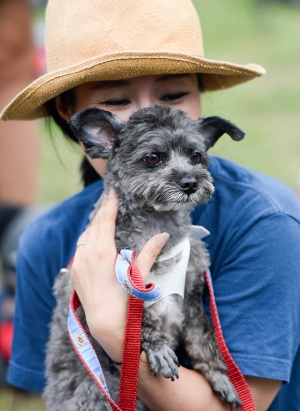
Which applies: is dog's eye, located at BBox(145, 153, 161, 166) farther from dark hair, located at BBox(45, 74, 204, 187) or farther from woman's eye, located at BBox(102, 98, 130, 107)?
dark hair, located at BBox(45, 74, 204, 187)

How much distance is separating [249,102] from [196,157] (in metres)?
8.83

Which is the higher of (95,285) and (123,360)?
(95,285)

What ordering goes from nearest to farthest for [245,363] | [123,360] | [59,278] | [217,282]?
[123,360] < [245,363] < [217,282] < [59,278]

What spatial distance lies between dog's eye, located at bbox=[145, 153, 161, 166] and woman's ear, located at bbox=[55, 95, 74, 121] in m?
0.69

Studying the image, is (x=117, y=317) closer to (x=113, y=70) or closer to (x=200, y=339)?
(x=200, y=339)

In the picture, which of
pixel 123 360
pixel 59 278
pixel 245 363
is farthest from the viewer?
pixel 59 278

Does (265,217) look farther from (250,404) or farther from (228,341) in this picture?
(250,404)

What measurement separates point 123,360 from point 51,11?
5.79 feet

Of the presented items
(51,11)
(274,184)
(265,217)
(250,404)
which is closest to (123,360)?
(250,404)

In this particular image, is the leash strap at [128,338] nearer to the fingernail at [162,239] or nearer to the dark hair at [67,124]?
the fingernail at [162,239]

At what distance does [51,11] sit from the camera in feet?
10.7

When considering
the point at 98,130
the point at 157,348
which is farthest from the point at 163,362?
the point at 98,130

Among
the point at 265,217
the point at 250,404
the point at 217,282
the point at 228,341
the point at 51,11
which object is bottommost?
the point at 250,404

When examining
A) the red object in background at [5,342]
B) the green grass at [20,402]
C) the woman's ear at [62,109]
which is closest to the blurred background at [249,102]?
the green grass at [20,402]
